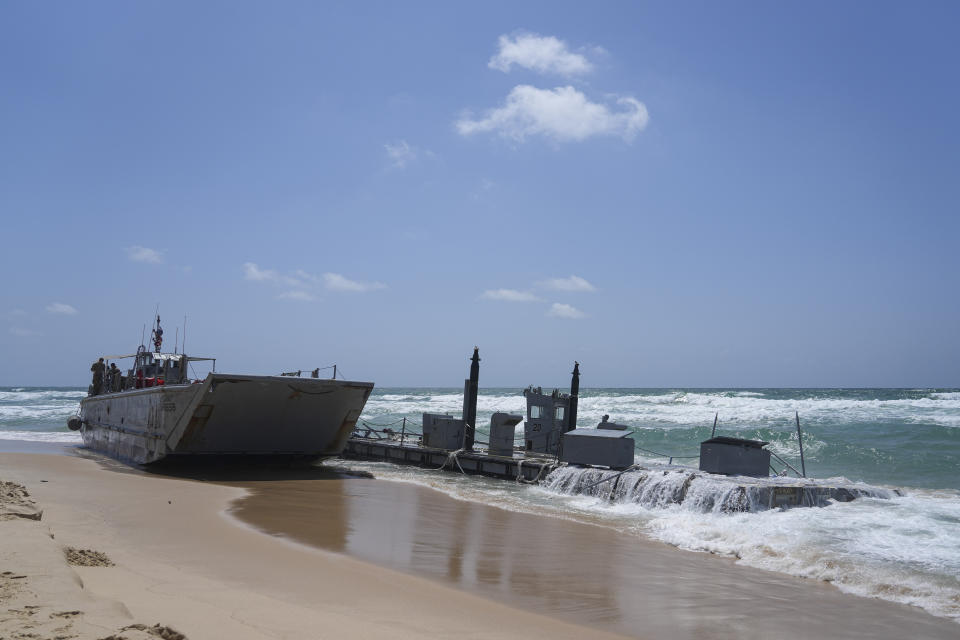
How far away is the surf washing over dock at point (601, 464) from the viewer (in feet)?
46.6

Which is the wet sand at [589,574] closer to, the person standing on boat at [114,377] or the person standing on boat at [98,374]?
the person standing on boat at [114,377]

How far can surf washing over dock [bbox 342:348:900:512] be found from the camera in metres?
14.2

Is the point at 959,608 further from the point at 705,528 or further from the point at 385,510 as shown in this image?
the point at 385,510

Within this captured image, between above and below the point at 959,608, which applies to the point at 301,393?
above

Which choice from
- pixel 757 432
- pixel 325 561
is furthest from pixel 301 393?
pixel 757 432

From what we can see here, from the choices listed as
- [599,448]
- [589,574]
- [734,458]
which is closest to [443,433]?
[599,448]

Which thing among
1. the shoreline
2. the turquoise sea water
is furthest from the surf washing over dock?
the shoreline

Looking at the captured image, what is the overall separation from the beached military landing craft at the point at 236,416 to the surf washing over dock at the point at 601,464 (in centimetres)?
398

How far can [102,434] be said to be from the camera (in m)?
23.8

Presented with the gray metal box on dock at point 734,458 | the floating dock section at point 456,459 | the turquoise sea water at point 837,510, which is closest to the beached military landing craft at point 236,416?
the turquoise sea water at point 837,510

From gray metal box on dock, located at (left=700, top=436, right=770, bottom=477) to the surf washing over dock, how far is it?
0.02m

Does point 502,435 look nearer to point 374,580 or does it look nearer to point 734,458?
point 734,458

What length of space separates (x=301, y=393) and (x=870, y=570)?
12.4 metres

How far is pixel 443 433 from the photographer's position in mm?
22672
